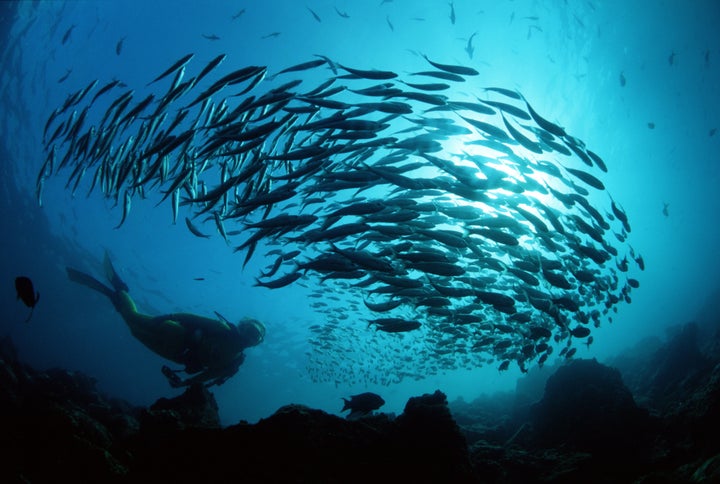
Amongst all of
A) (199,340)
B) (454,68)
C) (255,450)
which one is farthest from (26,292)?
(454,68)

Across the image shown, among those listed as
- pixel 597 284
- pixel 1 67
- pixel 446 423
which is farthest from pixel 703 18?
pixel 1 67

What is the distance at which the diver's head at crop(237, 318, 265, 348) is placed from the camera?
8836 millimetres

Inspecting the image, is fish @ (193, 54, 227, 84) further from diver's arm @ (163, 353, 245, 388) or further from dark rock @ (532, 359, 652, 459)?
dark rock @ (532, 359, 652, 459)

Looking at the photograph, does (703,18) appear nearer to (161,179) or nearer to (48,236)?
(161,179)

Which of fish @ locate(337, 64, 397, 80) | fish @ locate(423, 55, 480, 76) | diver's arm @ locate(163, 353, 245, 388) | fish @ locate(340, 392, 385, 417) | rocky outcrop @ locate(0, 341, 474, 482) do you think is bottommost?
rocky outcrop @ locate(0, 341, 474, 482)

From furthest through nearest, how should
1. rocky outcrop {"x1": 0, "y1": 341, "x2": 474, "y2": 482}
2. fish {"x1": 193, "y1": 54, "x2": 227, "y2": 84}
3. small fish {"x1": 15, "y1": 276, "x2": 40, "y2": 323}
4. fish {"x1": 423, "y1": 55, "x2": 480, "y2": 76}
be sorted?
fish {"x1": 423, "y1": 55, "x2": 480, "y2": 76}
fish {"x1": 193, "y1": 54, "x2": 227, "y2": 84}
small fish {"x1": 15, "y1": 276, "x2": 40, "y2": 323}
rocky outcrop {"x1": 0, "y1": 341, "x2": 474, "y2": 482}

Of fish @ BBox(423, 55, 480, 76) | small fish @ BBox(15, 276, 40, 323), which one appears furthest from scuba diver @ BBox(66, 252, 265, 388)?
fish @ BBox(423, 55, 480, 76)

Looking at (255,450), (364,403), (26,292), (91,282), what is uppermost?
(91,282)

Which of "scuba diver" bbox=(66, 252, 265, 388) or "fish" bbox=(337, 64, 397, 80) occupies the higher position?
"fish" bbox=(337, 64, 397, 80)

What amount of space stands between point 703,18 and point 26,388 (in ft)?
111

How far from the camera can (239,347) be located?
8773mm

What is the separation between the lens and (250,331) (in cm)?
891

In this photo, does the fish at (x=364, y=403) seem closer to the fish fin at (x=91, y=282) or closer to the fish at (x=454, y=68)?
the fish at (x=454, y=68)

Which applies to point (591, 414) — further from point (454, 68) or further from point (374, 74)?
point (374, 74)
